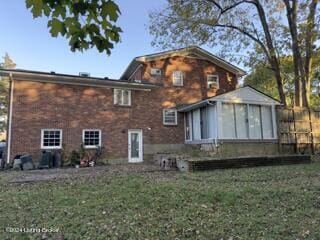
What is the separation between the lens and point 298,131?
1599 centimetres

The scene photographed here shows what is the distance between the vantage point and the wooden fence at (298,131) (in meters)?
15.7

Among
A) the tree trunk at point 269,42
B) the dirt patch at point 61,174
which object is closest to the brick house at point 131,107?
the tree trunk at point 269,42

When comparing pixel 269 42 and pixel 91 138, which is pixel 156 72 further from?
pixel 269 42

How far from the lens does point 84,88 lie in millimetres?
15633

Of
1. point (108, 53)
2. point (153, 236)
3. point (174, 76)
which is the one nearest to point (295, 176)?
point (153, 236)

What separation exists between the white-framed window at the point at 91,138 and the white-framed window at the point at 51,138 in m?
1.34

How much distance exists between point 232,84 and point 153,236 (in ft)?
58.2

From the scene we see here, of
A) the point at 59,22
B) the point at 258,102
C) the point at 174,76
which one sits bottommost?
the point at 59,22

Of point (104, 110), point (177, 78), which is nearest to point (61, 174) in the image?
point (104, 110)

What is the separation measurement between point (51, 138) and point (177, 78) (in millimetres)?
9248

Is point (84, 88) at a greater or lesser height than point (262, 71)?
lesser

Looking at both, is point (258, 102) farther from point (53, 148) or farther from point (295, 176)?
point (53, 148)

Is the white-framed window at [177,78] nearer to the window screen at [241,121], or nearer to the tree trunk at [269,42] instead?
the window screen at [241,121]

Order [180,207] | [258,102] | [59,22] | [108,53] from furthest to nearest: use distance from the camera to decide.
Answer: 1. [258,102]
2. [180,207]
3. [108,53]
4. [59,22]
